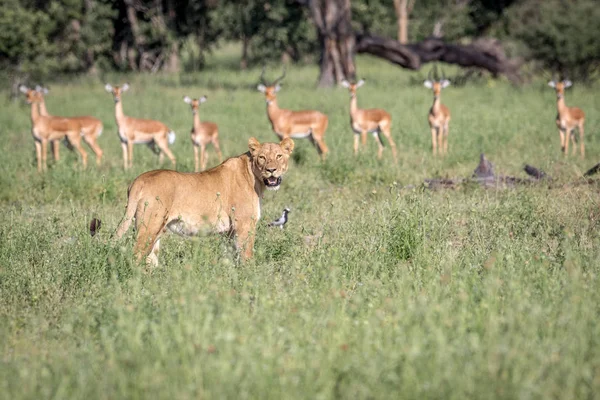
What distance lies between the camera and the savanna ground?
3842mm

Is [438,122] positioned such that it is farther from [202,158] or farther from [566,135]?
[202,158]

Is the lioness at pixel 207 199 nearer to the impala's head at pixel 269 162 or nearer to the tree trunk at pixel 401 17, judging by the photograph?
the impala's head at pixel 269 162

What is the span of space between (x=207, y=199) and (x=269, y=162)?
0.58m

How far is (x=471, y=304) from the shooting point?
4.99 metres

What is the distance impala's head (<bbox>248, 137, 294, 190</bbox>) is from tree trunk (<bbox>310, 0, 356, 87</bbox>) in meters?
16.5

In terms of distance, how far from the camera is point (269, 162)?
673 centimetres

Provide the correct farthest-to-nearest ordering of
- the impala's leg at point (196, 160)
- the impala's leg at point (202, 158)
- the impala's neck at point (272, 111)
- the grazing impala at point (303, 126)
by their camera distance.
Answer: the impala's neck at point (272, 111) → the grazing impala at point (303, 126) → the impala's leg at point (202, 158) → the impala's leg at point (196, 160)

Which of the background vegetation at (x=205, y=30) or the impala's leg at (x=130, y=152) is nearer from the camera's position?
the impala's leg at (x=130, y=152)

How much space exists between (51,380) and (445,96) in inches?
700

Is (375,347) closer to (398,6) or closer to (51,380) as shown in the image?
(51,380)

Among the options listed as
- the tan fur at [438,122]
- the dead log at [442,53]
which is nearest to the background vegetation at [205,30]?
the dead log at [442,53]

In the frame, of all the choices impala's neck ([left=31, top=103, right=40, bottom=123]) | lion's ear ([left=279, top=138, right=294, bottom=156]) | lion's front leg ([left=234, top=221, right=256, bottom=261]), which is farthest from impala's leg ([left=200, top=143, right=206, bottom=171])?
lion's front leg ([left=234, top=221, right=256, bottom=261])

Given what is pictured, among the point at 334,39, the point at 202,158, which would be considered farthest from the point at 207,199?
the point at 334,39

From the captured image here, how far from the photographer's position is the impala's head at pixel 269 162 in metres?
6.69
